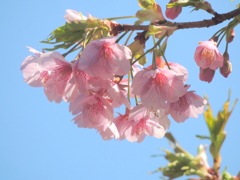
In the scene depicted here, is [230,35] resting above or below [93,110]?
above

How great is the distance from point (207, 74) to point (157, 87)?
0.24m

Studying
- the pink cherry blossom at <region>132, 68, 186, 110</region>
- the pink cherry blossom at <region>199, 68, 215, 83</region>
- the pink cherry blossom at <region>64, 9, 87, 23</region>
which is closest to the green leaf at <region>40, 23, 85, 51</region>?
the pink cherry blossom at <region>64, 9, 87, 23</region>

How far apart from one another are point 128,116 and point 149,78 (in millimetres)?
162

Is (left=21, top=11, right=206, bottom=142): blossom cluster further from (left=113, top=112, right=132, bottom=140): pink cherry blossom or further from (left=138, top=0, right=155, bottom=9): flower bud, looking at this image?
(left=138, top=0, right=155, bottom=9): flower bud

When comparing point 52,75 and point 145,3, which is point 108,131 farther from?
point 145,3

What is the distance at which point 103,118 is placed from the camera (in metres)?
0.89

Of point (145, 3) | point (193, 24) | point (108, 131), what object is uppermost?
point (145, 3)

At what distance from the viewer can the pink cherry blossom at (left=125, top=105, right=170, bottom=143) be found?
0.89m

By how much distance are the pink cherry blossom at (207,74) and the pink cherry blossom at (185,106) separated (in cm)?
13

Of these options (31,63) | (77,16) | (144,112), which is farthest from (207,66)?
(31,63)

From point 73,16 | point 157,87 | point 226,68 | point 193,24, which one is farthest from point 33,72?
point 226,68

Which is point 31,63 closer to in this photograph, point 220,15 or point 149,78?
point 149,78

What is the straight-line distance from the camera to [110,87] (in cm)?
82

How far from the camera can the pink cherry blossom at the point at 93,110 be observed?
2.83 feet
